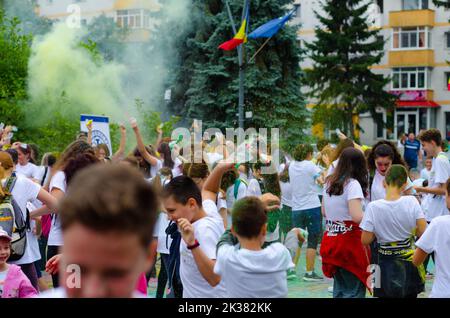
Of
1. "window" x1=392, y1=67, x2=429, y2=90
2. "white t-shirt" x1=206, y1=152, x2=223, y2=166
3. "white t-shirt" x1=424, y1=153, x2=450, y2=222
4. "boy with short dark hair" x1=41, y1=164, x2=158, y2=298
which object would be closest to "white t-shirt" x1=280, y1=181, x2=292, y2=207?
"white t-shirt" x1=424, y1=153, x2=450, y2=222

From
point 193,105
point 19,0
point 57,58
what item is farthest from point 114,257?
point 19,0

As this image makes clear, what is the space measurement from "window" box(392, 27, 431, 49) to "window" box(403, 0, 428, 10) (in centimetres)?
144

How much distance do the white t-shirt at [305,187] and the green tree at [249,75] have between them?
18693mm

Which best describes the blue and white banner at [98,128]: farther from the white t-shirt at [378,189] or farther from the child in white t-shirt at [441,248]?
the child in white t-shirt at [441,248]

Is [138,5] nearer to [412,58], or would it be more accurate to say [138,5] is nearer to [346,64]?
[346,64]

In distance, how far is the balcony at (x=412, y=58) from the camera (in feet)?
176

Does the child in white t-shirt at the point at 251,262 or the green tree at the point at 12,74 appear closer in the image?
the child in white t-shirt at the point at 251,262

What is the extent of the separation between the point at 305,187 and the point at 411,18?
46.2 m

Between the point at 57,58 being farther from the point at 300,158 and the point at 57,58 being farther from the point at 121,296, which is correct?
the point at 121,296

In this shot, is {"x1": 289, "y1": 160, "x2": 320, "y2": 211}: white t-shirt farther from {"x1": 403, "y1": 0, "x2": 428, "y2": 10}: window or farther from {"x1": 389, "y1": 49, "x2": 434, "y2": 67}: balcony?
{"x1": 403, "y1": 0, "x2": 428, "y2": 10}: window

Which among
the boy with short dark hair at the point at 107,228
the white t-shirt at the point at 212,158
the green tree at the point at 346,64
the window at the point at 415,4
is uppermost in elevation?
the window at the point at 415,4

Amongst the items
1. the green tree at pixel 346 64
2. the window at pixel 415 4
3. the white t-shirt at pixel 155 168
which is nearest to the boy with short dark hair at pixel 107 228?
the white t-shirt at pixel 155 168

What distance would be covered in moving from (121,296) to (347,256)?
5184 mm

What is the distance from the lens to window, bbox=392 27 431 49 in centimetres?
5403
